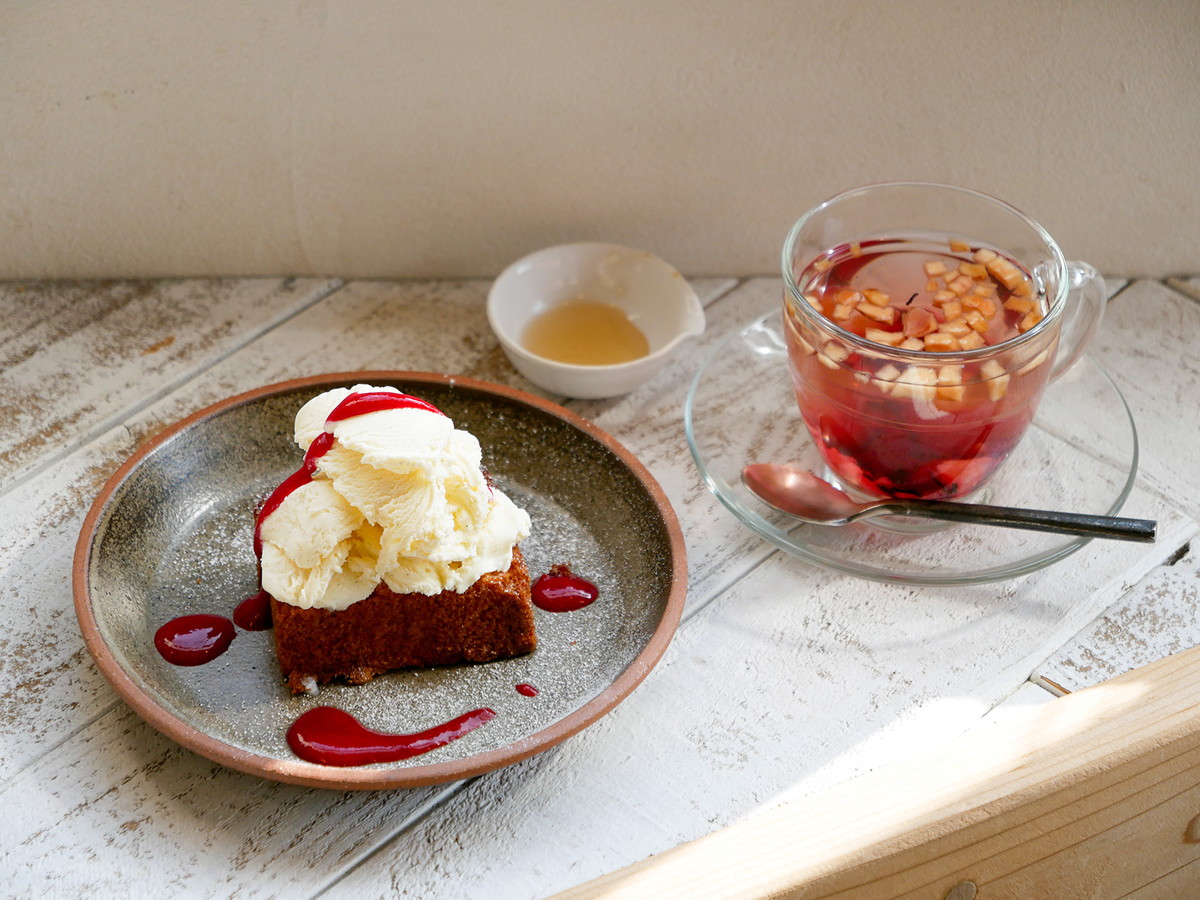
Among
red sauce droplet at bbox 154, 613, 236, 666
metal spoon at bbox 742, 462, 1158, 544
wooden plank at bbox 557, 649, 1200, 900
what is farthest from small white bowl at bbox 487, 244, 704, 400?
wooden plank at bbox 557, 649, 1200, 900

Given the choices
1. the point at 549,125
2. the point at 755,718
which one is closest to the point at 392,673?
the point at 755,718

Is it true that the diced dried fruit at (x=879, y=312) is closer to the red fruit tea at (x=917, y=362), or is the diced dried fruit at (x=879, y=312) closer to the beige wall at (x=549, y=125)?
the red fruit tea at (x=917, y=362)

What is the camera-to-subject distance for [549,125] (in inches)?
53.9

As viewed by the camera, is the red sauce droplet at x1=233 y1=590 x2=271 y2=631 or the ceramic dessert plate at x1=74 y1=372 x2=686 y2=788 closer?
the ceramic dessert plate at x1=74 y1=372 x2=686 y2=788

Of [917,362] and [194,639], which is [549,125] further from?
[194,639]

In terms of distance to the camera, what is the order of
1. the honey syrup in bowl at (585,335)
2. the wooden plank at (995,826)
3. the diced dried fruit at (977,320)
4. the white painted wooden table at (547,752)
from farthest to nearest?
the honey syrup in bowl at (585,335) → the diced dried fruit at (977,320) → the white painted wooden table at (547,752) → the wooden plank at (995,826)

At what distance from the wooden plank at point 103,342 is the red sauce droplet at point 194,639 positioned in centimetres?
31

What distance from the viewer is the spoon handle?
1023 mm

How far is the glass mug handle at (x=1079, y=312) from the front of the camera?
1.15m

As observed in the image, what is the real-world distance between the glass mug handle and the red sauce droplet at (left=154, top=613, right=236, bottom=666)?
2.80ft

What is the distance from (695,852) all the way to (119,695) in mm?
480

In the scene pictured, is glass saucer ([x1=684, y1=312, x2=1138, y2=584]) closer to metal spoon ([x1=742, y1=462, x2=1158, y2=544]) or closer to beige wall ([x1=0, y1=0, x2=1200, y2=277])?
metal spoon ([x1=742, y1=462, x2=1158, y2=544])

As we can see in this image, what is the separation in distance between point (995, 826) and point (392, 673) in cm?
51

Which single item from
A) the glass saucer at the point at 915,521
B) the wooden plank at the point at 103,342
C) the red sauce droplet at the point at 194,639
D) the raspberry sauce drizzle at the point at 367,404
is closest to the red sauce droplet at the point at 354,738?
the red sauce droplet at the point at 194,639
